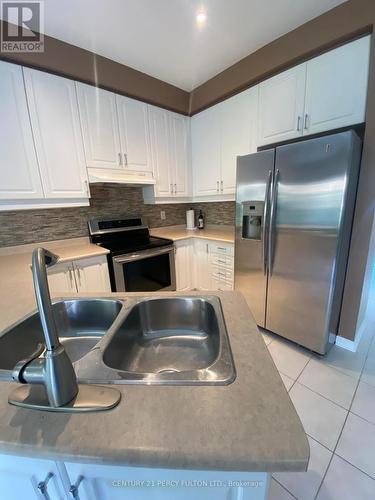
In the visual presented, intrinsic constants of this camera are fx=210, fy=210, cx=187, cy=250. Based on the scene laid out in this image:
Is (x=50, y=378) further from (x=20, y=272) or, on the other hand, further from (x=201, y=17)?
(x=201, y=17)

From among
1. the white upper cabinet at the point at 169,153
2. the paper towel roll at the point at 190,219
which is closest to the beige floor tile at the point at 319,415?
the paper towel roll at the point at 190,219

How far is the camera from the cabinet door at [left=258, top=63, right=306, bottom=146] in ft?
5.64

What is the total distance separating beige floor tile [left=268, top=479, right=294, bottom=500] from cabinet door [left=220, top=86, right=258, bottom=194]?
91.2 inches

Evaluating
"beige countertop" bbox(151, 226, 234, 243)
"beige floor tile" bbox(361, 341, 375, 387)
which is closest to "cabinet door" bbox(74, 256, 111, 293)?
"beige countertop" bbox(151, 226, 234, 243)

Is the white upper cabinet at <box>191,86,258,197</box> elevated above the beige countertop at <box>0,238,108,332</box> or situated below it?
above

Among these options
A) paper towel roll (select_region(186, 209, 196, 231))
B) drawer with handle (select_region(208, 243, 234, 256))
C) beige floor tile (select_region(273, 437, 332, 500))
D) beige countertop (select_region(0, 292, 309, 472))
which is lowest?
beige floor tile (select_region(273, 437, 332, 500))

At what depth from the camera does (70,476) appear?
0.48 meters

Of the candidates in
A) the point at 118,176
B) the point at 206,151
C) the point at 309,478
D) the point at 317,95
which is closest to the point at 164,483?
the point at 309,478

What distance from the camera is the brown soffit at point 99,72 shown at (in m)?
1.64

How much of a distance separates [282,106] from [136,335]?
7.05 feet

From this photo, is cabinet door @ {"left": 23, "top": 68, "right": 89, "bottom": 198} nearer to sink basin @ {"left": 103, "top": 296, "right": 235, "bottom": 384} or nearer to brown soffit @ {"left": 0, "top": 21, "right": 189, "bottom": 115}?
brown soffit @ {"left": 0, "top": 21, "right": 189, "bottom": 115}

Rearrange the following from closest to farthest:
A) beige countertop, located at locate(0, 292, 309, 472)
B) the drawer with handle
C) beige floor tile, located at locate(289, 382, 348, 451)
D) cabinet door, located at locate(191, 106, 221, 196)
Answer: beige countertop, located at locate(0, 292, 309, 472) < beige floor tile, located at locate(289, 382, 348, 451) < the drawer with handle < cabinet door, located at locate(191, 106, 221, 196)

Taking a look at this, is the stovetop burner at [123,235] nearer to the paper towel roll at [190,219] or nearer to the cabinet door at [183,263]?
the cabinet door at [183,263]

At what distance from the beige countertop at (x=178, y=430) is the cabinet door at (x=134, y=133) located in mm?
2195
